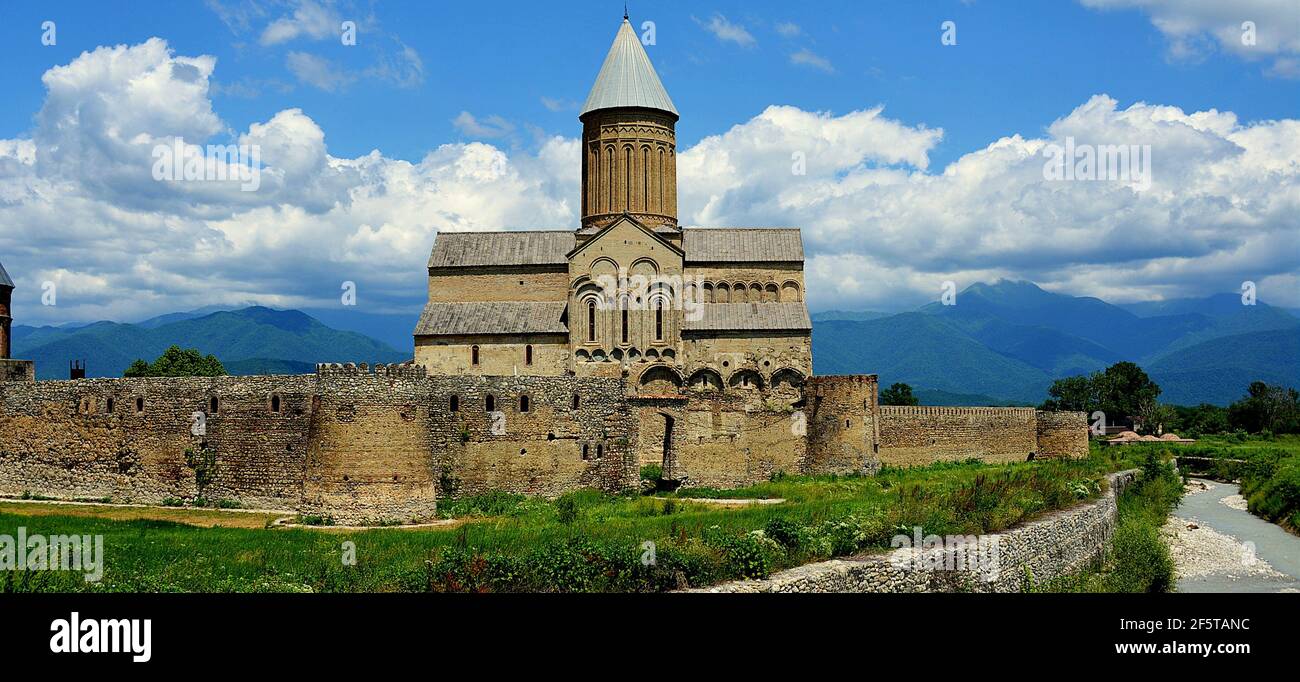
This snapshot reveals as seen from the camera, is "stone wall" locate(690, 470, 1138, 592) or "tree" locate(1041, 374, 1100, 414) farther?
"tree" locate(1041, 374, 1100, 414)

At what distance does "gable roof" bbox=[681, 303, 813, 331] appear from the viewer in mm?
33781

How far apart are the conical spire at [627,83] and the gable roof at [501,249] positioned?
176 inches

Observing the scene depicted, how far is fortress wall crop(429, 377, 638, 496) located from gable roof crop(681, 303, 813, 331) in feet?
33.8

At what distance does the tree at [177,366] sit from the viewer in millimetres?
41344

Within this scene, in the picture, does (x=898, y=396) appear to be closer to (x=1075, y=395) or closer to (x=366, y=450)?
(x=1075, y=395)

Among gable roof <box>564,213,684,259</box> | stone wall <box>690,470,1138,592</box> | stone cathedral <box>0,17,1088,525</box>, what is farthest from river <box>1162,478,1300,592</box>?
gable roof <box>564,213,684,259</box>

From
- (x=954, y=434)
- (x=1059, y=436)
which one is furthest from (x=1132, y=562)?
(x=1059, y=436)

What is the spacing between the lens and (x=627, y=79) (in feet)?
120

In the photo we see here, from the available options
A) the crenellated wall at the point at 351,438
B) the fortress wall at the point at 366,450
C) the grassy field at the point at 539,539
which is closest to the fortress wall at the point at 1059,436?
the grassy field at the point at 539,539

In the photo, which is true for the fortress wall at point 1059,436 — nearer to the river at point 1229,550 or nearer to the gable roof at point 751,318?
the river at point 1229,550

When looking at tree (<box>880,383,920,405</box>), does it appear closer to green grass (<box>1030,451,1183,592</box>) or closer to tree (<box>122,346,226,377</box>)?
green grass (<box>1030,451,1183,592</box>)
